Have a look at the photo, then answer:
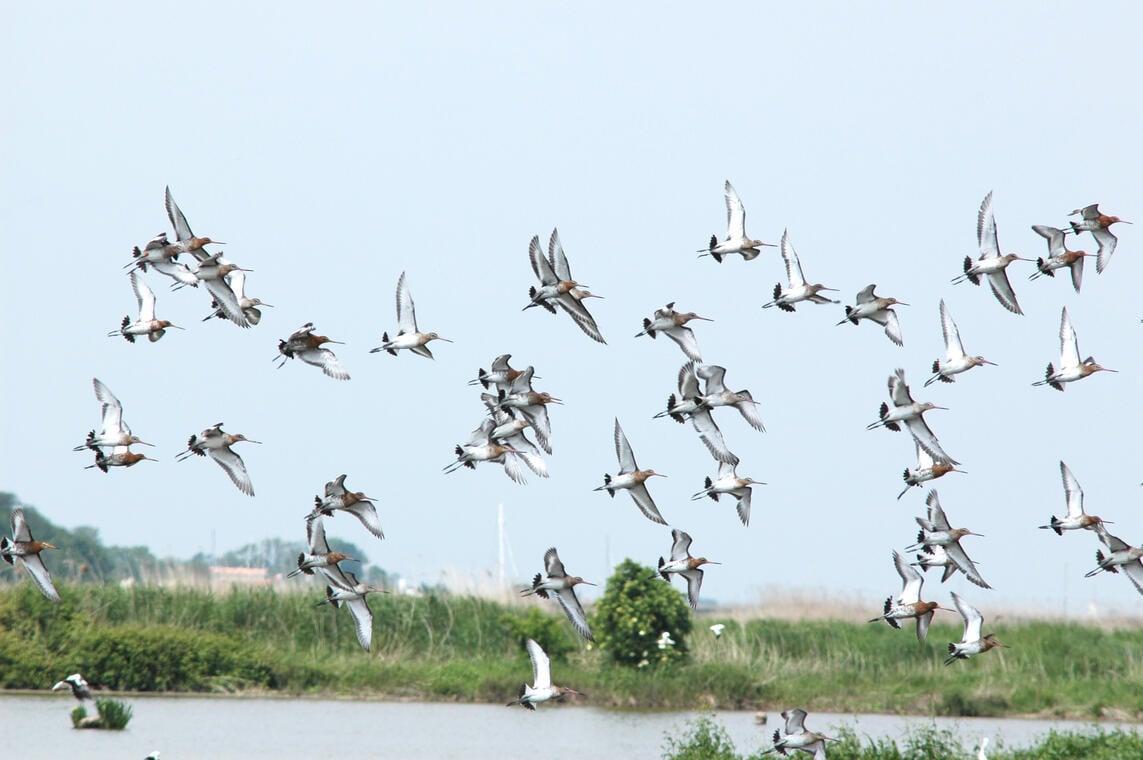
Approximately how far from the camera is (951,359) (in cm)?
2119

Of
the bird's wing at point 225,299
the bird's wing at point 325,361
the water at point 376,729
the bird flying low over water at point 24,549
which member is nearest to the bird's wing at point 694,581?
the bird's wing at point 325,361

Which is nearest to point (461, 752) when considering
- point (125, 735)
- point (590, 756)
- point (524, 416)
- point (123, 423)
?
point (590, 756)

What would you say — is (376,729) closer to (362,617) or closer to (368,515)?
(362,617)

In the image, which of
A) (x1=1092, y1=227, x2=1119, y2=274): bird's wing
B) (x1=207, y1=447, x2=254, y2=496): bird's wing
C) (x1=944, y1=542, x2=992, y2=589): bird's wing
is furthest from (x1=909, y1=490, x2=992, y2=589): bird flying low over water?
(x1=207, y1=447, x2=254, y2=496): bird's wing

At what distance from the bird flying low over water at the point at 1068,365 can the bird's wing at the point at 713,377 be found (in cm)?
416

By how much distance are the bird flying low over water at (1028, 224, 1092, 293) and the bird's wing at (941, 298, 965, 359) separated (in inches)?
51.1

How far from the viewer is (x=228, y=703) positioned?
110ft

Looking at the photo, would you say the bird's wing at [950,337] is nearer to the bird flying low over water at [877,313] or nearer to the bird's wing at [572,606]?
the bird flying low over water at [877,313]

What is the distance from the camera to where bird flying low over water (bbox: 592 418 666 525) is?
68.4 feet

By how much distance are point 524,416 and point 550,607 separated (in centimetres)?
1930

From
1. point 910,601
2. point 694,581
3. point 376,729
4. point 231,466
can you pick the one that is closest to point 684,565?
point 694,581

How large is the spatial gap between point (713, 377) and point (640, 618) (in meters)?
13.9

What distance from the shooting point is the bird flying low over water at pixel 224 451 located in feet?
63.7

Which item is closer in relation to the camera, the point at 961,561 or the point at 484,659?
the point at 961,561
